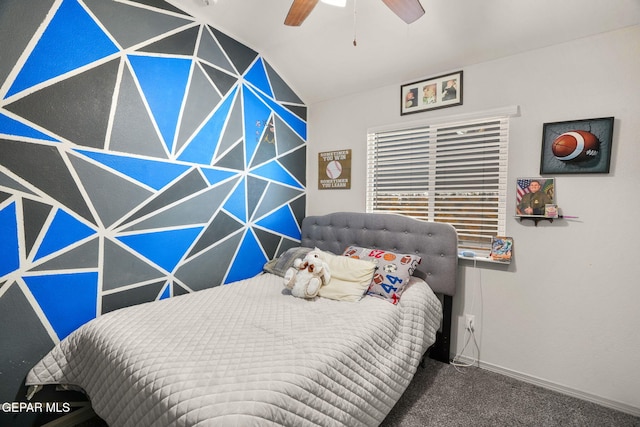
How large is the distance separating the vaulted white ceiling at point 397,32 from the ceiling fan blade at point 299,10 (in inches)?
21.2

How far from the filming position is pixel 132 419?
3.69 feet

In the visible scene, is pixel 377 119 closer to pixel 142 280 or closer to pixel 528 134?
pixel 528 134

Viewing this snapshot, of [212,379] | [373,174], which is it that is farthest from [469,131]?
[212,379]

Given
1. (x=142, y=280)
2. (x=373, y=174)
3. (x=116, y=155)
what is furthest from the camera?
(x=373, y=174)

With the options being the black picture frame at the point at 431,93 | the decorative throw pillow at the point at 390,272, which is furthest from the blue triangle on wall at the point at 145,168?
the black picture frame at the point at 431,93

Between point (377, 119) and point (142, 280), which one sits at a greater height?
point (377, 119)

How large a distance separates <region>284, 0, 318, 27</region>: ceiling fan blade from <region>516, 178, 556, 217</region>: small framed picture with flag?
5.98 feet

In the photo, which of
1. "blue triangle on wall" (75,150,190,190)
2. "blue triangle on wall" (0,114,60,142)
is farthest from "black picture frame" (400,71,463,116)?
"blue triangle on wall" (0,114,60,142)

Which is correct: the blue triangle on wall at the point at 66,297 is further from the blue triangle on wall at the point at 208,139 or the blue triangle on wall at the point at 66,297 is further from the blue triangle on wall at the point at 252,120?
the blue triangle on wall at the point at 252,120

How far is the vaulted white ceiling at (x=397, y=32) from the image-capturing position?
1783mm

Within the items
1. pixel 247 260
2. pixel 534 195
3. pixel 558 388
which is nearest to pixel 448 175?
pixel 534 195

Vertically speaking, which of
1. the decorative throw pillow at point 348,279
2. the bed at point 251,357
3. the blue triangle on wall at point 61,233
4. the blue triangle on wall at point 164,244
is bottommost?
the bed at point 251,357

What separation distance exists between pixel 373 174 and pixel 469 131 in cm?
91

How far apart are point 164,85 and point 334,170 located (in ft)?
5.52
